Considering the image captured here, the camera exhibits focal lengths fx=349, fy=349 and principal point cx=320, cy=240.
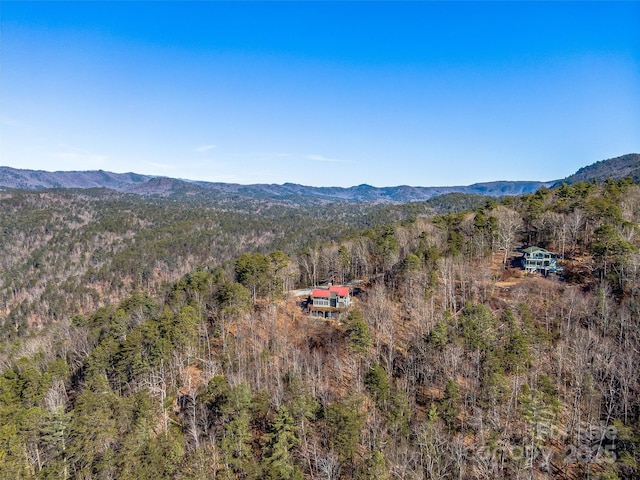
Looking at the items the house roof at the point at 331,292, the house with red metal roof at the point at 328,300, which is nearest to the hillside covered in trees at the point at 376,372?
the house with red metal roof at the point at 328,300

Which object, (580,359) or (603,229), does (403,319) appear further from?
(603,229)

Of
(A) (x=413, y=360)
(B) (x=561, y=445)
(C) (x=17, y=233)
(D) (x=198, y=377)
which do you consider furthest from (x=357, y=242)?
(C) (x=17, y=233)

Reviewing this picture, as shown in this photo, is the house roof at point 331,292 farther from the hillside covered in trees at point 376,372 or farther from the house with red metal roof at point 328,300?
the hillside covered in trees at point 376,372

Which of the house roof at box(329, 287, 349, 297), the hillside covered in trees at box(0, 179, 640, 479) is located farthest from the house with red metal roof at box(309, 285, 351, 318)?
the hillside covered in trees at box(0, 179, 640, 479)

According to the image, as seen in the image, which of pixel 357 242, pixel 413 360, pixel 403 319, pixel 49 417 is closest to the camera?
pixel 49 417

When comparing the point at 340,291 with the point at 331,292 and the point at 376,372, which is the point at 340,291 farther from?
the point at 376,372

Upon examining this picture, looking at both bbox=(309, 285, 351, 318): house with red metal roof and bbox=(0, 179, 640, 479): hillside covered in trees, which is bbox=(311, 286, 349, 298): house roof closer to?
bbox=(309, 285, 351, 318): house with red metal roof

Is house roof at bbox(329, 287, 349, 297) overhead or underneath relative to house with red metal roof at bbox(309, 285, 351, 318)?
overhead
